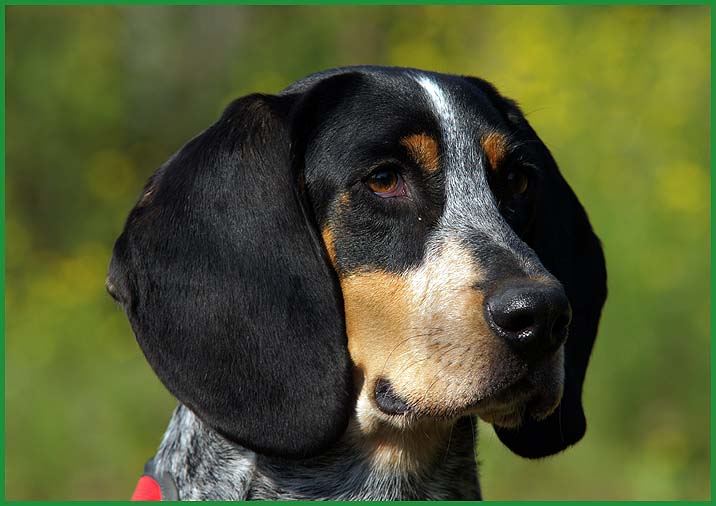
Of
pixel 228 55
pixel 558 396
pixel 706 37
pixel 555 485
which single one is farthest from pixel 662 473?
pixel 228 55

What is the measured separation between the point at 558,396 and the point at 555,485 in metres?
4.79

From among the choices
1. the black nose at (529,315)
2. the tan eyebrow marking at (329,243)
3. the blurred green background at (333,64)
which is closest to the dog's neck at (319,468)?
the tan eyebrow marking at (329,243)

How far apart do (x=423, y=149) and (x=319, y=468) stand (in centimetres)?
118

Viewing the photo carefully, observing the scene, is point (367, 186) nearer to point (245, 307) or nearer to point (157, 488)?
point (245, 307)

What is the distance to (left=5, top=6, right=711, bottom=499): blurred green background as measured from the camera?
27.7ft

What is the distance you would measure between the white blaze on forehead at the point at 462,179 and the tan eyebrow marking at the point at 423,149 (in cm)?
5

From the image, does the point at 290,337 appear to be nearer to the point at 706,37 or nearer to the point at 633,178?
the point at 633,178

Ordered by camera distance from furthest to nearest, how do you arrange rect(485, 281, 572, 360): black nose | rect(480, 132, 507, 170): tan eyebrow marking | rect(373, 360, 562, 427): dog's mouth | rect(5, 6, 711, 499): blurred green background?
rect(5, 6, 711, 499): blurred green background < rect(480, 132, 507, 170): tan eyebrow marking < rect(373, 360, 562, 427): dog's mouth < rect(485, 281, 572, 360): black nose

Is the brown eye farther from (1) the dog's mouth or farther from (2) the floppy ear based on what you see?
(1) the dog's mouth

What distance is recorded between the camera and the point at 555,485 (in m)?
8.12

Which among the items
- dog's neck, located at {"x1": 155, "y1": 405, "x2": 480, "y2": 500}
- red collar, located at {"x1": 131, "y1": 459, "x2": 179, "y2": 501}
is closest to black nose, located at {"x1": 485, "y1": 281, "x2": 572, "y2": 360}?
dog's neck, located at {"x1": 155, "y1": 405, "x2": 480, "y2": 500}

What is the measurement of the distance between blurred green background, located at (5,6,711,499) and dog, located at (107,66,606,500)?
4077 millimetres

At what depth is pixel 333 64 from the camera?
12.7 m

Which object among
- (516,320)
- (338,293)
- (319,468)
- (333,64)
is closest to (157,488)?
(319,468)
